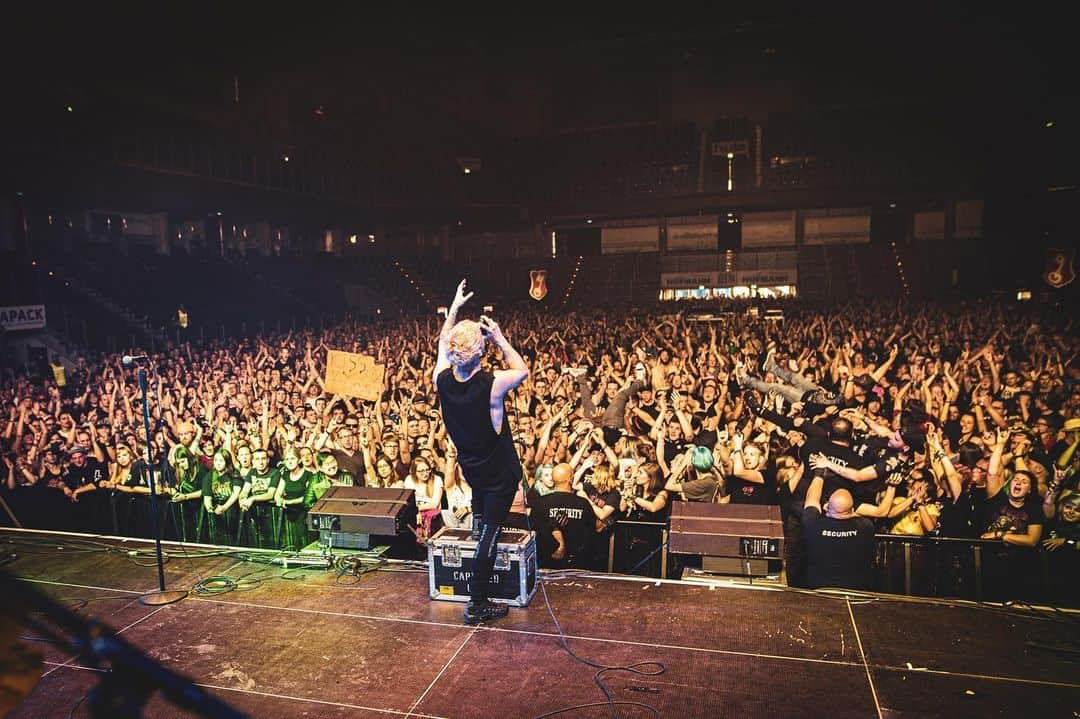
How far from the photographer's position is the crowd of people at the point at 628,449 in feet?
13.4

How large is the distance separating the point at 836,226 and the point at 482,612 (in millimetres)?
18688

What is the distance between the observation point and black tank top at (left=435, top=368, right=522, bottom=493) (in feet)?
10.8

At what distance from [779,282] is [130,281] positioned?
1489 cm

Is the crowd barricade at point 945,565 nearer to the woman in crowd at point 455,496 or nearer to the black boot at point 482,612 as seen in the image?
the woman in crowd at point 455,496

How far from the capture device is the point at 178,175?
14055 mm

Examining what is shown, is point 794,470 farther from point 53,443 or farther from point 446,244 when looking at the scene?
point 446,244

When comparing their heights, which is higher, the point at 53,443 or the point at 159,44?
the point at 159,44

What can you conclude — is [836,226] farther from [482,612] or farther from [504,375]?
[482,612]

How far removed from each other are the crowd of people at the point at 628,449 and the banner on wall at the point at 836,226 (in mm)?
11285

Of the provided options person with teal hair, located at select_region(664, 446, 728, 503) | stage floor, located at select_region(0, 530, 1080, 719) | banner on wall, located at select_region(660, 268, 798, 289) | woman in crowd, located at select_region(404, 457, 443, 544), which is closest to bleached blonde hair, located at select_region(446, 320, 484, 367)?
stage floor, located at select_region(0, 530, 1080, 719)

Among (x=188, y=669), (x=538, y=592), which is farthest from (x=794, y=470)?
(x=188, y=669)

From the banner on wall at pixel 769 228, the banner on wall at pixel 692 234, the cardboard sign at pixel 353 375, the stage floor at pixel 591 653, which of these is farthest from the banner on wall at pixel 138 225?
the stage floor at pixel 591 653

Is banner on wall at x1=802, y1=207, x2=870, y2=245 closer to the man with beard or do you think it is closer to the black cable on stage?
the man with beard

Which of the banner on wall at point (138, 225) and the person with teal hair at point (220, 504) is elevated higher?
the banner on wall at point (138, 225)
